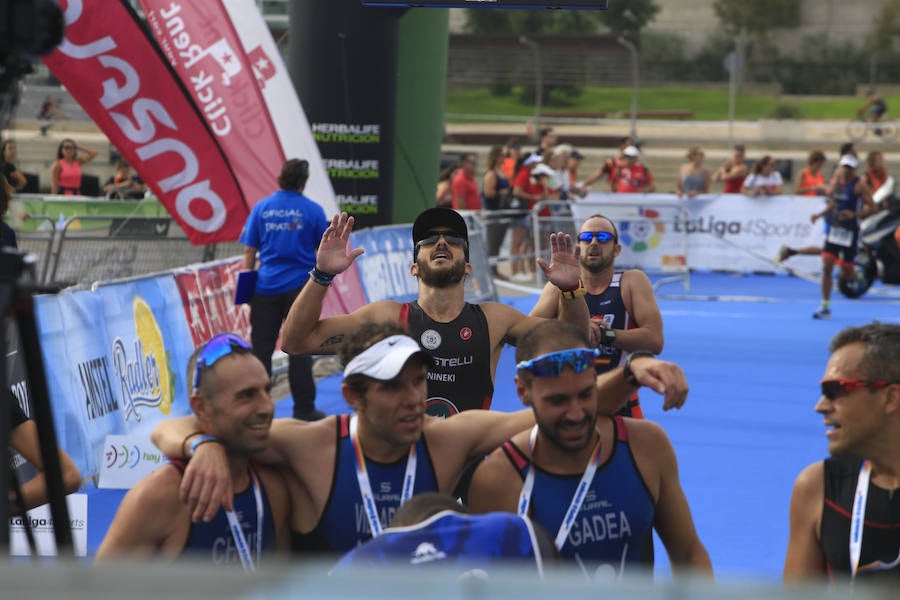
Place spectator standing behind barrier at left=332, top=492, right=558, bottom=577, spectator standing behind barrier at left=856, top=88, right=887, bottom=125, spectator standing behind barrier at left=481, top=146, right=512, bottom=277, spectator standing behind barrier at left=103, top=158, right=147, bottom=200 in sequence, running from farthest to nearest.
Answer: spectator standing behind barrier at left=856, top=88, right=887, bottom=125 < spectator standing behind barrier at left=481, top=146, right=512, bottom=277 < spectator standing behind barrier at left=103, top=158, right=147, bottom=200 < spectator standing behind barrier at left=332, top=492, right=558, bottom=577

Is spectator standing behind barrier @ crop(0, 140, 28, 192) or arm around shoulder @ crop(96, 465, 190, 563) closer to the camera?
spectator standing behind barrier @ crop(0, 140, 28, 192)

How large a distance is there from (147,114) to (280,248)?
5.92ft

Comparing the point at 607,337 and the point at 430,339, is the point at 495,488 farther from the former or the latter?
the point at 607,337

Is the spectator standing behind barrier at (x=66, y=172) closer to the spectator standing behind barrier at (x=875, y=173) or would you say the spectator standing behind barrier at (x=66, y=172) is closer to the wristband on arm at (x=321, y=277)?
the spectator standing behind barrier at (x=875, y=173)

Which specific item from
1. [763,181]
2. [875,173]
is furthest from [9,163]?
[763,181]

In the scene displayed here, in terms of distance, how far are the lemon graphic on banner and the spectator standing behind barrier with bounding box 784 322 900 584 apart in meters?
6.46

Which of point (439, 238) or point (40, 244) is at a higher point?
point (439, 238)

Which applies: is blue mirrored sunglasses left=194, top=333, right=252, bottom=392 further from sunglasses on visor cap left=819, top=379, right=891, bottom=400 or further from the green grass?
the green grass

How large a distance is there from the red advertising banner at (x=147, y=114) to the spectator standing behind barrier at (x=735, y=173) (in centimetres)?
1410

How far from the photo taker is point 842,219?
1730 centimetres

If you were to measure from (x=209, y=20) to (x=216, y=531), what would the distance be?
332 inches

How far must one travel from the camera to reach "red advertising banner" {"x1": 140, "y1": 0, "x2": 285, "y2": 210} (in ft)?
36.5

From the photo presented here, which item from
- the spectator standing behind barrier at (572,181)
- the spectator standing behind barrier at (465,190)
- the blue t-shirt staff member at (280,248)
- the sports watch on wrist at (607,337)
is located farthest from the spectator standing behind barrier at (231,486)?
the spectator standing behind barrier at (572,181)

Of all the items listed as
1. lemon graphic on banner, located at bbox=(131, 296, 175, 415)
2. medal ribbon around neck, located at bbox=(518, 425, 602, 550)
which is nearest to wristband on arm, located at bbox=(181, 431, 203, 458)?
medal ribbon around neck, located at bbox=(518, 425, 602, 550)
